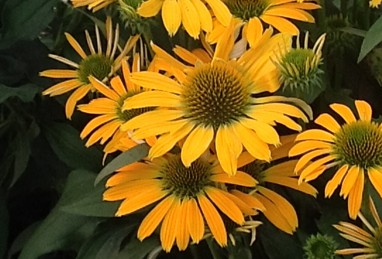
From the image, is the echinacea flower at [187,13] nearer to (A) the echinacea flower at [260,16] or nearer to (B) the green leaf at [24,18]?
(A) the echinacea flower at [260,16]

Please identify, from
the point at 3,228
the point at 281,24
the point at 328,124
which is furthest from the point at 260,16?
the point at 3,228

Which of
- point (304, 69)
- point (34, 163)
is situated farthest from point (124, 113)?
point (34, 163)

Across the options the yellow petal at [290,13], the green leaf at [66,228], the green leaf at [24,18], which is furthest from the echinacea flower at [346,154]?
the green leaf at [24,18]

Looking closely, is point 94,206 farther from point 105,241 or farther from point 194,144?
point 194,144

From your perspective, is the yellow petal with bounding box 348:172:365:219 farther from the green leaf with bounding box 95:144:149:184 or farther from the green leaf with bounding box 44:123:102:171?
the green leaf with bounding box 44:123:102:171

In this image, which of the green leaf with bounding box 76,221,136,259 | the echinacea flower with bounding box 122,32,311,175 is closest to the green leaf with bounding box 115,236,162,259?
the green leaf with bounding box 76,221,136,259

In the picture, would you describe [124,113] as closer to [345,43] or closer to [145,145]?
[145,145]
